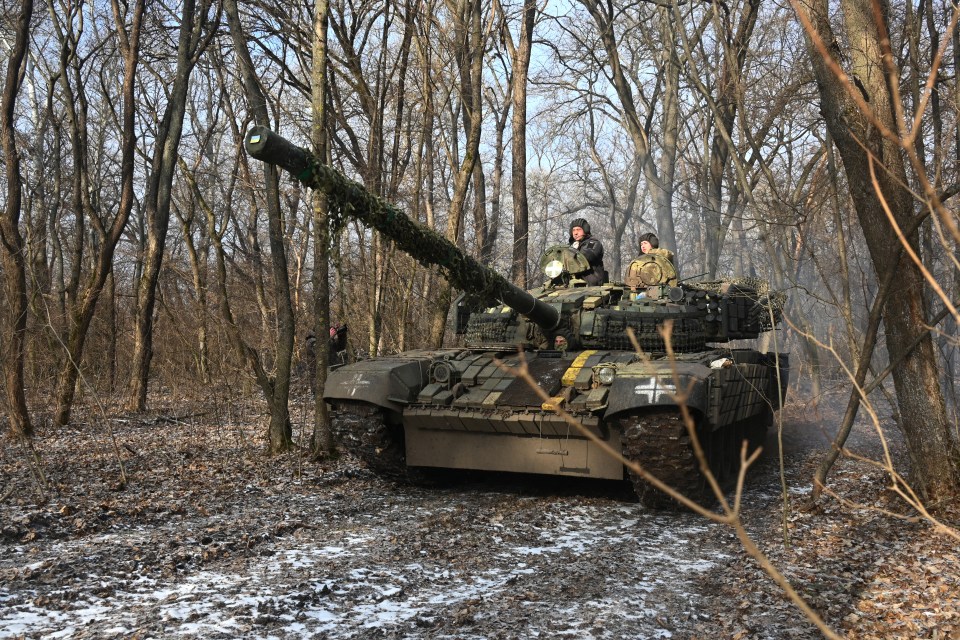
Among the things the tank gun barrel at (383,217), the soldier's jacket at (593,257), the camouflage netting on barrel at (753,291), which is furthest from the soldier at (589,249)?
the tank gun barrel at (383,217)

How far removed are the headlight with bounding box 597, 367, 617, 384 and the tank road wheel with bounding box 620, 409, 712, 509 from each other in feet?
1.76

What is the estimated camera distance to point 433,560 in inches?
255

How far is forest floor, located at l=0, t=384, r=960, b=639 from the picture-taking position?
502 cm

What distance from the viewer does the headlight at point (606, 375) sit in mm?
8391

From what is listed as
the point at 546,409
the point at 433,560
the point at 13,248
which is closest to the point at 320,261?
the point at 546,409

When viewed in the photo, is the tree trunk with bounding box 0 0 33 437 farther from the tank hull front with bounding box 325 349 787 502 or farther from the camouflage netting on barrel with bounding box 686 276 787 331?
the camouflage netting on barrel with bounding box 686 276 787 331

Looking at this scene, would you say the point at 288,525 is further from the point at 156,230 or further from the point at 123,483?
the point at 156,230

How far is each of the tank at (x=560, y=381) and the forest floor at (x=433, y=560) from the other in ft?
1.72

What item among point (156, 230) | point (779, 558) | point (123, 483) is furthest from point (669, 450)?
point (156, 230)

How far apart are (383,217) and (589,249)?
16.5 ft

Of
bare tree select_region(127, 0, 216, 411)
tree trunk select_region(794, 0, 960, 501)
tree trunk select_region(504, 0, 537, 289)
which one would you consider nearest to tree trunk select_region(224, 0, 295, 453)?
bare tree select_region(127, 0, 216, 411)

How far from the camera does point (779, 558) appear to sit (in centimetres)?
662

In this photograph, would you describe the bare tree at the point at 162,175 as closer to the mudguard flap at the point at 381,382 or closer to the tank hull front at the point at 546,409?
the mudguard flap at the point at 381,382

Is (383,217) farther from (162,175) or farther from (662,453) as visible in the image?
(162,175)
